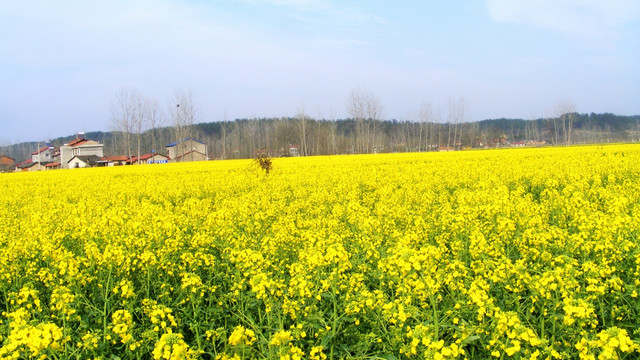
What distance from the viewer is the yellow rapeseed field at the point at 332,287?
3039 mm

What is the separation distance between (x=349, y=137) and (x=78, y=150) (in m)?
57.6

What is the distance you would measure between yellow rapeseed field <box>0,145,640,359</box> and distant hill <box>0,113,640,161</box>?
6368 cm

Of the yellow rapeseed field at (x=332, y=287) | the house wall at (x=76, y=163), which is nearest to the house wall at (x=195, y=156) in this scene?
the house wall at (x=76, y=163)

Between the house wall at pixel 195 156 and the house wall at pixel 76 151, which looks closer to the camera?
the house wall at pixel 76 151

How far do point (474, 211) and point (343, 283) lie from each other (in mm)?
2862

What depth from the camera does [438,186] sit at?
500 inches

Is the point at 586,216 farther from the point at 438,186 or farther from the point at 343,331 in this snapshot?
the point at 438,186

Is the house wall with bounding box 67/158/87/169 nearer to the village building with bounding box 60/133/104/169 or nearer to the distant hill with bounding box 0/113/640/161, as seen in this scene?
the village building with bounding box 60/133/104/169

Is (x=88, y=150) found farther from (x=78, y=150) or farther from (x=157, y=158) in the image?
(x=157, y=158)

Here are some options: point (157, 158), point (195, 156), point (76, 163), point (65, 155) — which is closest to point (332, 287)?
point (195, 156)

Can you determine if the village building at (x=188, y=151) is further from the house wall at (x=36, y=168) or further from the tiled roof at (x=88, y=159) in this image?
the house wall at (x=36, y=168)

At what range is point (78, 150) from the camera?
7750 centimetres

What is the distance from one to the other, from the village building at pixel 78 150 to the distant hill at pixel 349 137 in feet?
17.5

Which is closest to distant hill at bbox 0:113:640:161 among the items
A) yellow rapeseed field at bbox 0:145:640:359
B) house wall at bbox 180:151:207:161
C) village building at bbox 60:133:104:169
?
house wall at bbox 180:151:207:161
